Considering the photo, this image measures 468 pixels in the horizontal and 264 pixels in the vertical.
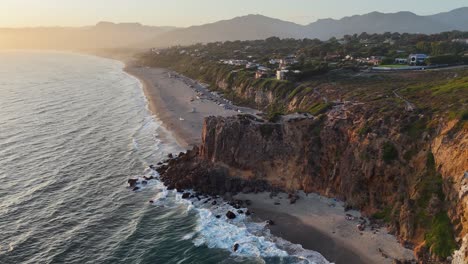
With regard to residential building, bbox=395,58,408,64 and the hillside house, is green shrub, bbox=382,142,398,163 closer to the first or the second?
the hillside house

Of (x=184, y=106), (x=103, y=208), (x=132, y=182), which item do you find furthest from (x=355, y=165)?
(x=184, y=106)

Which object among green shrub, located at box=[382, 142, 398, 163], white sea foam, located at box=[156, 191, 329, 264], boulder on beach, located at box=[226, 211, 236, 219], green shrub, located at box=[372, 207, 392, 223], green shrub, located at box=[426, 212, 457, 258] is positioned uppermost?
green shrub, located at box=[382, 142, 398, 163]

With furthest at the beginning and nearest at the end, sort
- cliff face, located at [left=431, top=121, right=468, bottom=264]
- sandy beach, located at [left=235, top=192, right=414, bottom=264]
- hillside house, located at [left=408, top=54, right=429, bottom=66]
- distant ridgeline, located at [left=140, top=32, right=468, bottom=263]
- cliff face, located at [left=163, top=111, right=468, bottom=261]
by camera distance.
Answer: hillside house, located at [left=408, top=54, right=429, bottom=66], sandy beach, located at [left=235, top=192, right=414, bottom=264], cliff face, located at [left=163, top=111, right=468, bottom=261], distant ridgeline, located at [left=140, top=32, right=468, bottom=263], cliff face, located at [left=431, top=121, right=468, bottom=264]

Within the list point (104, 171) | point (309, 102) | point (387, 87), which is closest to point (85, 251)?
point (104, 171)

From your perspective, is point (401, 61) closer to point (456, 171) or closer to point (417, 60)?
point (417, 60)

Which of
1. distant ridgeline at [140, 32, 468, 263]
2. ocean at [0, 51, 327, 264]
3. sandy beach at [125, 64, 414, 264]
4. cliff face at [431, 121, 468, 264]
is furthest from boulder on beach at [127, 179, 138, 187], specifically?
cliff face at [431, 121, 468, 264]

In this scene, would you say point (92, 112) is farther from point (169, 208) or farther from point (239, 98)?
point (169, 208)
